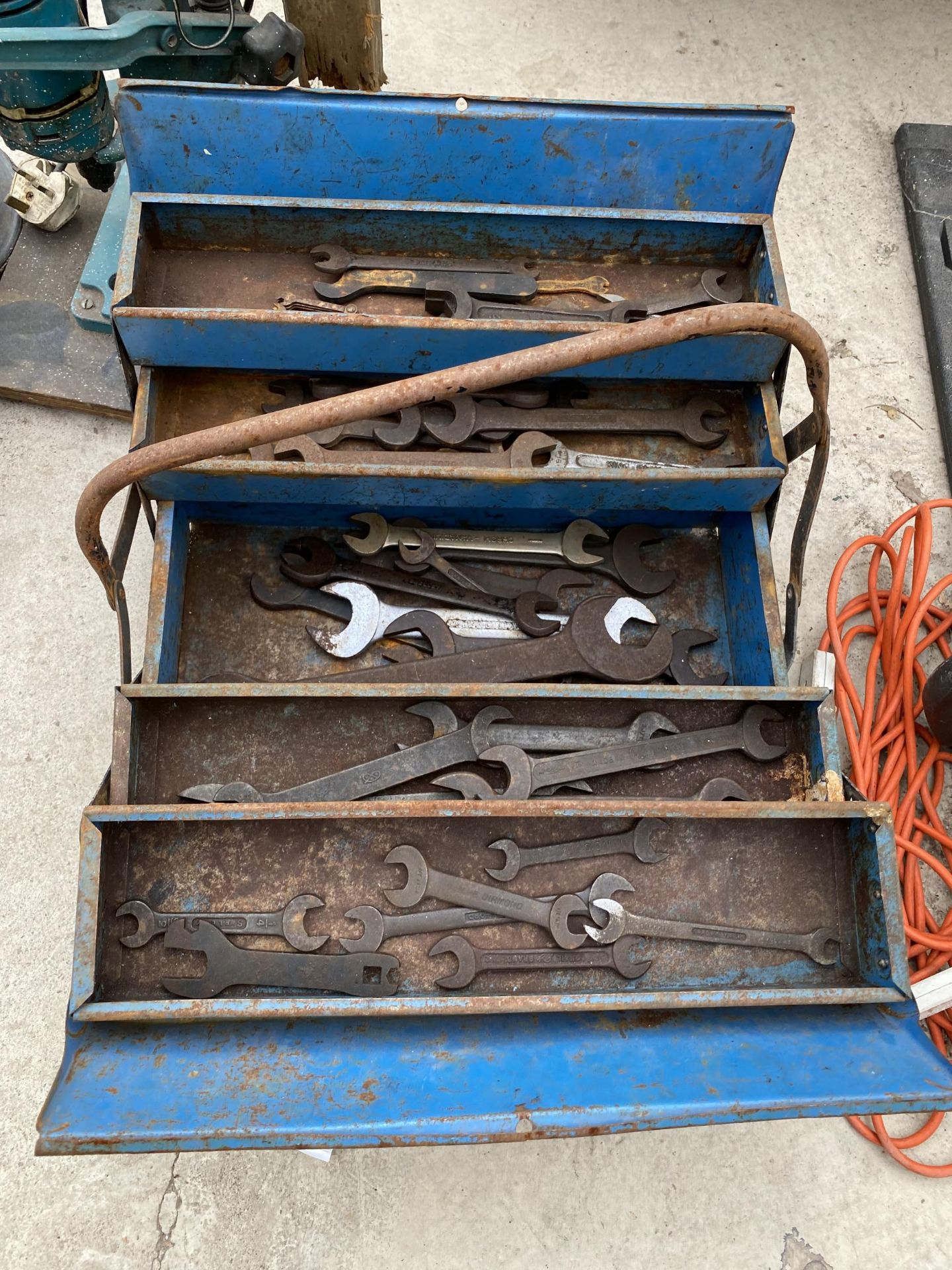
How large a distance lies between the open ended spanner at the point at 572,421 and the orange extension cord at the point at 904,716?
31.9 inches

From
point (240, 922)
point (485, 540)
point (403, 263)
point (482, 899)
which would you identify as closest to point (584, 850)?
point (482, 899)

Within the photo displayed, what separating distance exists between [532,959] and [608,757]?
0.45 metres

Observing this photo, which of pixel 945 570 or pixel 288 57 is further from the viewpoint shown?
pixel 945 570

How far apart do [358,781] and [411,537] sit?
0.70 m

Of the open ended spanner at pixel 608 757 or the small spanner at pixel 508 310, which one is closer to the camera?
the open ended spanner at pixel 608 757

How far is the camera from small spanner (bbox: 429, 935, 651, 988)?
5.97ft

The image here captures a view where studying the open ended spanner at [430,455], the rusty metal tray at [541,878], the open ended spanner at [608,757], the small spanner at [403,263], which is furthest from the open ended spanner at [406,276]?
the rusty metal tray at [541,878]

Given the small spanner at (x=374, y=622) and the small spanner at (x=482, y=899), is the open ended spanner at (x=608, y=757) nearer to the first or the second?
the small spanner at (x=482, y=899)

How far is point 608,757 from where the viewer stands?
1.95m

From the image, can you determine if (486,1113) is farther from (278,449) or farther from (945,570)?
(945,570)

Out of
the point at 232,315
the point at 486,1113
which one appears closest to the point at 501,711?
the point at 486,1113

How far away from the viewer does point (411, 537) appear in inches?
91.1

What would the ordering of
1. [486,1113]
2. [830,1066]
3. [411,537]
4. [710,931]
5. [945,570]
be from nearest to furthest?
[486,1113] < [830,1066] < [710,931] < [411,537] < [945,570]

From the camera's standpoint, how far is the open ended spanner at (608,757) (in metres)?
1.93
